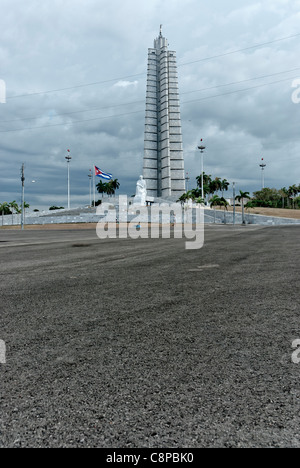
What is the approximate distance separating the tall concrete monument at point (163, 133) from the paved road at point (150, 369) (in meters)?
95.1

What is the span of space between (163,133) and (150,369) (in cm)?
10600

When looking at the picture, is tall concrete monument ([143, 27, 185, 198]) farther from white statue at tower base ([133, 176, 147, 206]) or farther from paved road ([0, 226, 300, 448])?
paved road ([0, 226, 300, 448])

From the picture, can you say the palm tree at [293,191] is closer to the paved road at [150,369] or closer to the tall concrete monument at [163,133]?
the tall concrete monument at [163,133]

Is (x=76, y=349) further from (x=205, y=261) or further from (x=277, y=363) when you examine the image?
(x=205, y=261)

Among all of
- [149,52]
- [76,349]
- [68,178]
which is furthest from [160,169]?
[76,349]

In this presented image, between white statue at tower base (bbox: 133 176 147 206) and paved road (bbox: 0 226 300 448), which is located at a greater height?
white statue at tower base (bbox: 133 176 147 206)

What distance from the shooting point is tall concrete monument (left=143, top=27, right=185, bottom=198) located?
101 m

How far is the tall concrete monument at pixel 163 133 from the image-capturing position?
3979 inches

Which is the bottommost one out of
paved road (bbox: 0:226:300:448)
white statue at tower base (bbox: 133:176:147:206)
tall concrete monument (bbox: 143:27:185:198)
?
paved road (bbox: 0:226:300:448)

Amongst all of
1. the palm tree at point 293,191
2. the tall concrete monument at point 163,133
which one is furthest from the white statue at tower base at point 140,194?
the palm tree at point 293,191

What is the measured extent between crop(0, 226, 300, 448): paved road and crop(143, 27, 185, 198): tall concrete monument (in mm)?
95061

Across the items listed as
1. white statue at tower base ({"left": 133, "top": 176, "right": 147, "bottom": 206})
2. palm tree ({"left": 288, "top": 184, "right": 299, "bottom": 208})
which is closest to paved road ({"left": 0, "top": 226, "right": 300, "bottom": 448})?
white statue at tower base ({"left": 133, "top": 176, "right": 147, "bottom": 206})

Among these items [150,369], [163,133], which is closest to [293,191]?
[163,133]

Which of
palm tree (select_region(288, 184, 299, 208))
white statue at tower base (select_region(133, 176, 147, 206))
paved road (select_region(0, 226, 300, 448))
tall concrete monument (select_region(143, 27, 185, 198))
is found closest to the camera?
paved road (select_region(0, 226, 300, 448))
